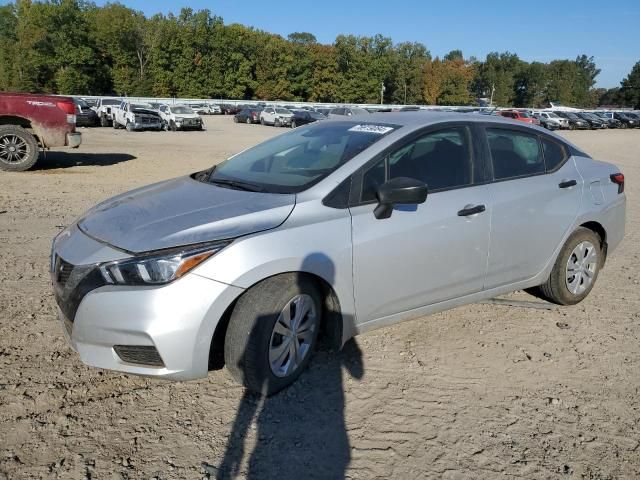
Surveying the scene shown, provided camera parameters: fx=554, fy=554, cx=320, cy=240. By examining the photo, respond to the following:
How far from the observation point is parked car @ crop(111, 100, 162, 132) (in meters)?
29.9

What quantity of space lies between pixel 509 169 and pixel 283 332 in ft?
7.43

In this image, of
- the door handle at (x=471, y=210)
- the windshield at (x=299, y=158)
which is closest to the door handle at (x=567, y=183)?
the door handle at (x=471, y=210)

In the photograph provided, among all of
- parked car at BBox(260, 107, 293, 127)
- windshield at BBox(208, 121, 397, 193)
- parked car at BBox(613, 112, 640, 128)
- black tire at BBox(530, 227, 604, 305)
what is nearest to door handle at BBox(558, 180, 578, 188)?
black tire at BBox(530, 227, 604, 305)

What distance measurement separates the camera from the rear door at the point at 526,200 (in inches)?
162

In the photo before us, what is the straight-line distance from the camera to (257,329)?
3.04 metres

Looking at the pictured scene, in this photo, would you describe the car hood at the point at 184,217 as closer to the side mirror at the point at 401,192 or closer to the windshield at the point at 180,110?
the side mirror at the point at 401,192

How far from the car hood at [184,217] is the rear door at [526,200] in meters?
1.72

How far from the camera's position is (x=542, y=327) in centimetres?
445

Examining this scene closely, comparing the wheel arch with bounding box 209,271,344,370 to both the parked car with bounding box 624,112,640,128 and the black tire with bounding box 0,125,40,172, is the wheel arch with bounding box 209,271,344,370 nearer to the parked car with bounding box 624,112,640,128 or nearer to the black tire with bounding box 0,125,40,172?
the black tire with bounding box 0,125,40,172

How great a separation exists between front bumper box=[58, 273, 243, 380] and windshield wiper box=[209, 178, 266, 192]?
2.90ft

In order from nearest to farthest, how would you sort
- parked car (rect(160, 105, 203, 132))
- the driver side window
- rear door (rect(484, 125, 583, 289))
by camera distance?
the driver side window < rear door (rect(484, 125, 583, 289)) < parked car (rect(160, 105, 203, 132))

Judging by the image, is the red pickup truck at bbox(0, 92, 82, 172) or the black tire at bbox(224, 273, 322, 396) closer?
the black tire at bbox(224, 273, 322, 396)

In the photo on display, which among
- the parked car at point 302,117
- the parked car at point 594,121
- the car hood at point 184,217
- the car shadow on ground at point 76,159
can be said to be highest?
the parked car at point 594,121

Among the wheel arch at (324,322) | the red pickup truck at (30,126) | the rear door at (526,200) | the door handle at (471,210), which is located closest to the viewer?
the wheel arch at (324,322)
